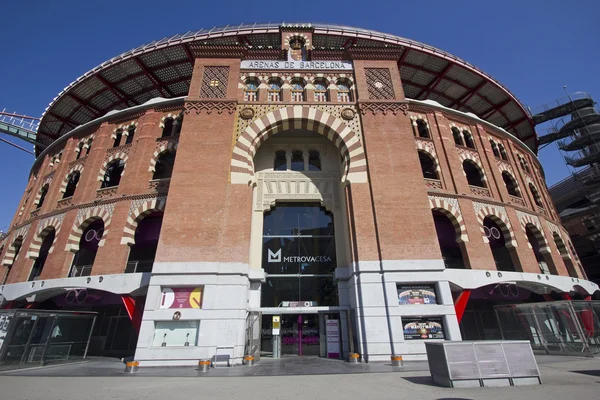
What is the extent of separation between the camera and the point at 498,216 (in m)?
16.1

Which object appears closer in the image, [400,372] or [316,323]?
[400,372]

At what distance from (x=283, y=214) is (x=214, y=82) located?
27.1ft

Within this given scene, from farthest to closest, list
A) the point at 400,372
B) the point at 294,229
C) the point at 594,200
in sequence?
1. the point at 594,200
2. the point at 294,229
3. the point at 400,372

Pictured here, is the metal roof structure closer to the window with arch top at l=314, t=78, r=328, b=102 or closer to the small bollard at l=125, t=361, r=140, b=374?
the window with arch top at l=314, t=78, r=328, b=102

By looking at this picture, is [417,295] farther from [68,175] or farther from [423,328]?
[68,175]

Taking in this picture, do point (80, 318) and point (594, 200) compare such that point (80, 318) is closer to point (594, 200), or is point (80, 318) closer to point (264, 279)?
point (264, 279)

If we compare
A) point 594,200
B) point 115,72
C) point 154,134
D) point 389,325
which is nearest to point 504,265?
point 389,325

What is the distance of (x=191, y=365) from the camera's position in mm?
10281

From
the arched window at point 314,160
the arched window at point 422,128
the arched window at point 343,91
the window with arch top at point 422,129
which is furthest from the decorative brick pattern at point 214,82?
the arched window at point 422,128

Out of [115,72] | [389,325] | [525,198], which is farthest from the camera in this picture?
[115,72]

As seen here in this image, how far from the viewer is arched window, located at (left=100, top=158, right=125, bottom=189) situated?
17516 mm

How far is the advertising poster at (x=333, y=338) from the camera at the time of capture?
12.4 meters

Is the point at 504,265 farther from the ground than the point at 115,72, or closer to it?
closer to it

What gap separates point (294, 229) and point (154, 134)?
10172 millimetres
